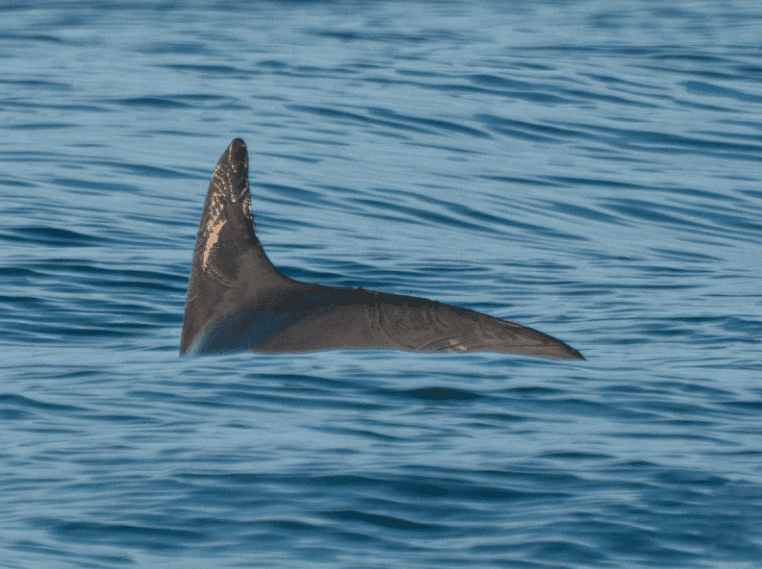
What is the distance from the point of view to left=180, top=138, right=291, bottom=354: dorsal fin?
1172 cm

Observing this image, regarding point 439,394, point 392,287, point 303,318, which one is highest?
point 303,318

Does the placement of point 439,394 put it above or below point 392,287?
above

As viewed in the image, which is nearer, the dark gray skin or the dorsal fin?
the dark gray skin

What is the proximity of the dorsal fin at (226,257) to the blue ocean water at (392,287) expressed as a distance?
0.57 m

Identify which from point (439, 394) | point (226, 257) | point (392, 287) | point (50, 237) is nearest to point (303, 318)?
point (226, 257)

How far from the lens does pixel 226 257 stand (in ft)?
38.9

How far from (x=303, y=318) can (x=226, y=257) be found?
37.9 inches

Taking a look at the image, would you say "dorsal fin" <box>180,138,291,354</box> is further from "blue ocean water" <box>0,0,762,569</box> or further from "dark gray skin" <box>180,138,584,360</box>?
"blue ocean water" <box>0,0,762,569</box>

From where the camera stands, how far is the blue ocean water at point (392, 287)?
805 cm

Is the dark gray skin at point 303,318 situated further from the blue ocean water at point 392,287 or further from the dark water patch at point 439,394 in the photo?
the dark water patch at point 439,394

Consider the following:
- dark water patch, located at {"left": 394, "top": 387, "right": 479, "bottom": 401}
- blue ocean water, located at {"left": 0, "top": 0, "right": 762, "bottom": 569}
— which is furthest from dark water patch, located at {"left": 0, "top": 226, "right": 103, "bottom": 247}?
dark water patch, located at {"left": 394, "top": 387, "right": 479, "bottom": 401}

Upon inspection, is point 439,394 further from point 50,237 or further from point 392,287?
point 50,237

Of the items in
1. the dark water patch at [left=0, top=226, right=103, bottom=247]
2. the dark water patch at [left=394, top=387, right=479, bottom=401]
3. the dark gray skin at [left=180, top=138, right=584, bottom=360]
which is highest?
the dark gray skin at [left=180, top=138, right=584, bottom=360]

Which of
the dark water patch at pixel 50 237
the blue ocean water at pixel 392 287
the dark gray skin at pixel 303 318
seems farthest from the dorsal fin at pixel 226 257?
the dark water patch at pixel 50 237
